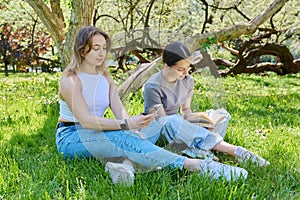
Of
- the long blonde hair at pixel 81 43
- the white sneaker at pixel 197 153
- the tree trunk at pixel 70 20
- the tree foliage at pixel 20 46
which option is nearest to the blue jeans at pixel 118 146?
the white sneaker at pixel 197 153

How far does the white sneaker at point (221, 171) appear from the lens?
6.91 feet

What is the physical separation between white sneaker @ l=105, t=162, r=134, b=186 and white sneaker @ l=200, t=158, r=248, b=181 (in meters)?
0.42

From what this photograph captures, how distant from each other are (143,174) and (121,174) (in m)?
0.17

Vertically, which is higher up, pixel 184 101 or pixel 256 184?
pixel 184 101

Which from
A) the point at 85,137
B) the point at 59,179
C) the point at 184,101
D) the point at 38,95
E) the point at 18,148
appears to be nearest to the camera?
the point at 59,179

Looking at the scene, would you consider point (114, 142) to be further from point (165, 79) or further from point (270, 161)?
point (270, 161)

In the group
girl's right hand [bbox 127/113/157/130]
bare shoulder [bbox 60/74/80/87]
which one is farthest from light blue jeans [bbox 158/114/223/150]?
bare shoulder [bbox 60/74/80/87]

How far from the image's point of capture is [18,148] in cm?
293

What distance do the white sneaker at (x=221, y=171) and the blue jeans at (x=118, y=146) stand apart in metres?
0.15

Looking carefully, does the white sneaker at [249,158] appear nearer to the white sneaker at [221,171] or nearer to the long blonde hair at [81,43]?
the white sneaker at [221,171]

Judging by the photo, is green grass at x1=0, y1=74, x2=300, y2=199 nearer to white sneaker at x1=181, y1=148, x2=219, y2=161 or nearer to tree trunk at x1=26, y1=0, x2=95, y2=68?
white sneaker at x1=181, y1=148, x2=219, y2=161

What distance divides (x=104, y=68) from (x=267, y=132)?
1675 millimetres

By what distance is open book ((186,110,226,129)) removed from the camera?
2.67 metres

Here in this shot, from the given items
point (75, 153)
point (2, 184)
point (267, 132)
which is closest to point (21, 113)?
point (75, 153)
